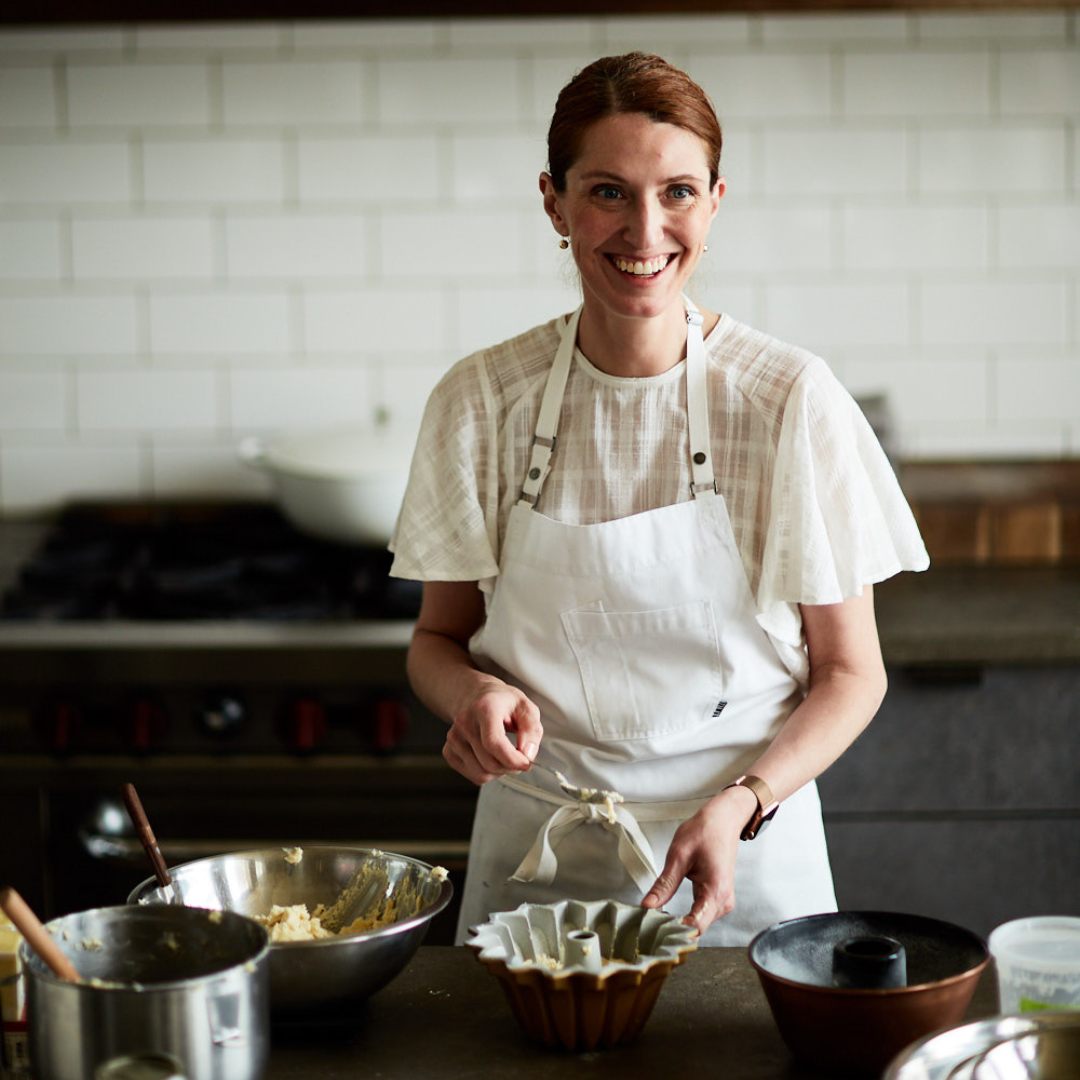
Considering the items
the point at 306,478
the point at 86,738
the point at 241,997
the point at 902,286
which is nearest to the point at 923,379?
the point at 902,286

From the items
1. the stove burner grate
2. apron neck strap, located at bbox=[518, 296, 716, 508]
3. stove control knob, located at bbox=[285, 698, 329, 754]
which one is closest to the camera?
apron neck strap, located at bbox=[518, 296, 716, 508]

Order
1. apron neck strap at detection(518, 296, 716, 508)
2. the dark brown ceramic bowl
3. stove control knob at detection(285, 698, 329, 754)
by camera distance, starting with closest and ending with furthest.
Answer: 1. the dark brown ceramic bowl
2. apron neck strap at detection(518, 296, 716, 508)
3. stove control knob at detection(285, 698, 329, 754)

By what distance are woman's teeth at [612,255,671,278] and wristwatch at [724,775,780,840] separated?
1.76ft

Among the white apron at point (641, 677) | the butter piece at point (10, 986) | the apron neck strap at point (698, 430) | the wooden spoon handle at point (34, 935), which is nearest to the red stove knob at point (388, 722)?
the white apron at point (641, 677)

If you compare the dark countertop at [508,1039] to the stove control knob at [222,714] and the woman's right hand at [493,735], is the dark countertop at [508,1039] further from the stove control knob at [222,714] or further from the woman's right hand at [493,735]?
the stove control knob at [222,714]

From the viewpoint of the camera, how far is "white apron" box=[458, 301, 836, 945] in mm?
1608

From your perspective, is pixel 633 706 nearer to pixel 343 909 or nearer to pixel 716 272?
pixel 343 909

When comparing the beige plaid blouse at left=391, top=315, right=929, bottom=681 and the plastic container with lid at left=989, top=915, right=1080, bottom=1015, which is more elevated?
the beige plaid blouse at left=391, top=315, right=929, bottom=681

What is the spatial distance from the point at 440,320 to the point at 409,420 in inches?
9.1

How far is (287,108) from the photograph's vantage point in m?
2.76

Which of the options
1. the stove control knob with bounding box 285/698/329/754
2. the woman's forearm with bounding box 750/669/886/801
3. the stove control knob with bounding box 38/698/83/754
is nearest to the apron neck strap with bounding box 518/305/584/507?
the woman's forearm with bounding box 750/669/886/801

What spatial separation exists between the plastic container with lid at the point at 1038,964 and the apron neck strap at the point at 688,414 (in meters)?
0.61

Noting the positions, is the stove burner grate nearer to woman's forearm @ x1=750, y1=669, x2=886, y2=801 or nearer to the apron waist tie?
the apron waist tie

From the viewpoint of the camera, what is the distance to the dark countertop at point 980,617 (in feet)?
7.23
